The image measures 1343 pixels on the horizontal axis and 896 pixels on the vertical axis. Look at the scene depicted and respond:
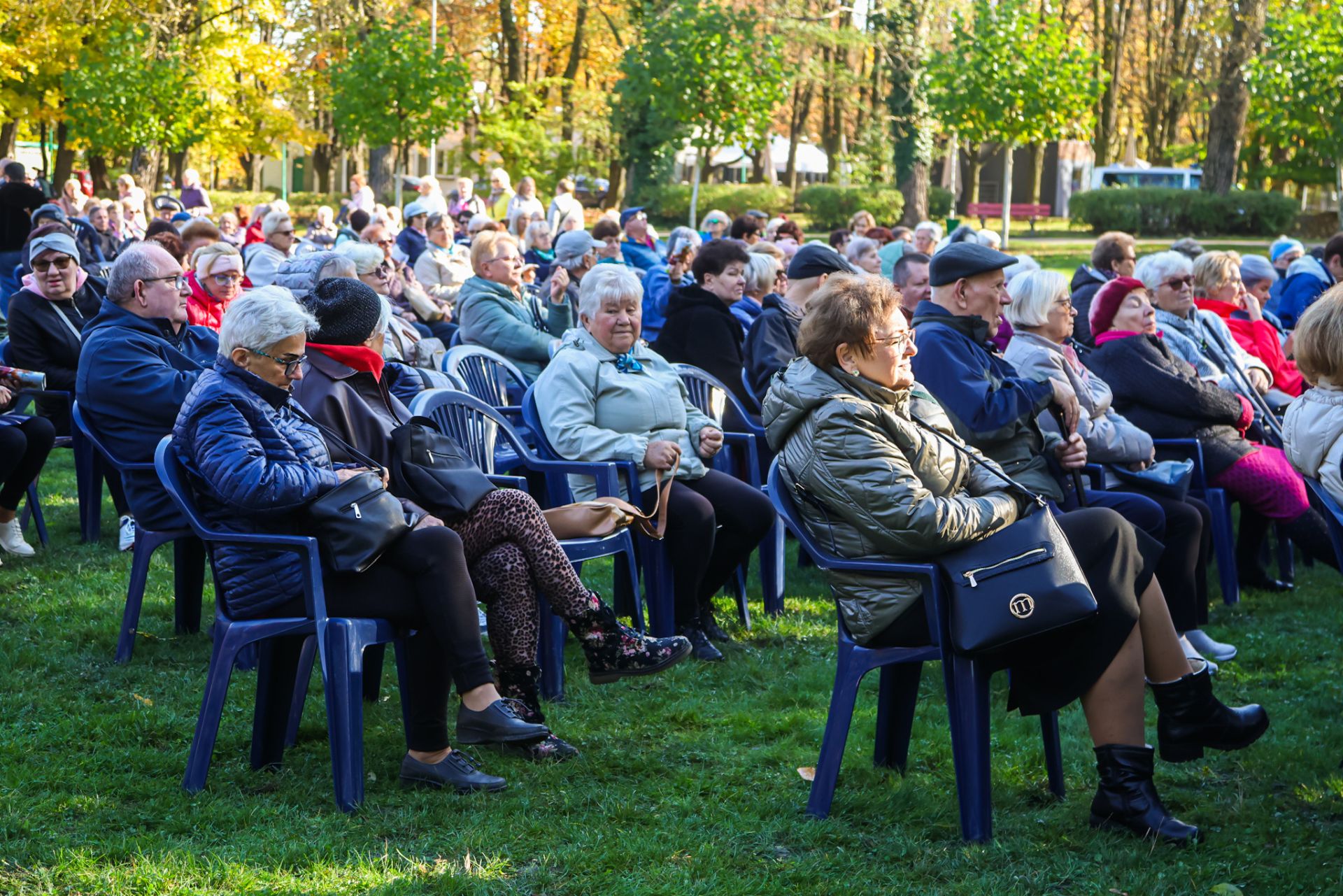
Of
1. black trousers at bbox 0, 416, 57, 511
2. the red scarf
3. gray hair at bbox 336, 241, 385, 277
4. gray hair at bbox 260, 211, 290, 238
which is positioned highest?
gray hair at bbox 260, 211, 290, 238

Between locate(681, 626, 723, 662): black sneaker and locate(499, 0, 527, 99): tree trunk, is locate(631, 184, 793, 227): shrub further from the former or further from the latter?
locate(681, 626, 723, 662): black sneaker

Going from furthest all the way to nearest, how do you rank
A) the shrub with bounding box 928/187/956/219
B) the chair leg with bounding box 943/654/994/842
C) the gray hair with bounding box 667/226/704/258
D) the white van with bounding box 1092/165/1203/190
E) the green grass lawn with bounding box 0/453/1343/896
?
the white van with bounding box 1092/165/1203/190, the shrub with bounding box 928/187/956/219, the gray hair with bounding box 667/226/704/258, the chair leg with bounding box 943/654/994/842, the green grass lawn with bounding box 0/453/1343/896

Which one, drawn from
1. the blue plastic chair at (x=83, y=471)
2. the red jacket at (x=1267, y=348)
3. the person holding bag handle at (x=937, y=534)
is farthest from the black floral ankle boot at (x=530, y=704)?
the red jacket at (x=1267, y=348)

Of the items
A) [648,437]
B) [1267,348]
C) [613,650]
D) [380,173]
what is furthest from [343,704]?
[380,173]

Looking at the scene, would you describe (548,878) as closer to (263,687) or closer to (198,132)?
(263,687)

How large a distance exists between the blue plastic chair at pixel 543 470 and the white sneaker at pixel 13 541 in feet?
8.13

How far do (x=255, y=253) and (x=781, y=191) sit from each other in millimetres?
25324

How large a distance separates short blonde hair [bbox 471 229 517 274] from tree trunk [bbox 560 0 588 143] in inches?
965

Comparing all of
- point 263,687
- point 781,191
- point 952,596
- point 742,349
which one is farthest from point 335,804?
point 781,191

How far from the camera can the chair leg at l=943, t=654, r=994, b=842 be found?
3.52 m

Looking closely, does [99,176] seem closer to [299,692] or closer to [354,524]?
[299,692]

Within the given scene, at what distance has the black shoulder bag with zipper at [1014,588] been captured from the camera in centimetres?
338

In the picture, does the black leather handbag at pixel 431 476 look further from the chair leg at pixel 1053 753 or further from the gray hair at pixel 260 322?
the chair leg at pixel 1053 753

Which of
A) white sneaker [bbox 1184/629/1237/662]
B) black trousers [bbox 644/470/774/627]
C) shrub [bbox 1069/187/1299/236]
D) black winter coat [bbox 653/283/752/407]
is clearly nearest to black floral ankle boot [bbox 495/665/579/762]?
black trousers [bbox 644/470/774/627]
